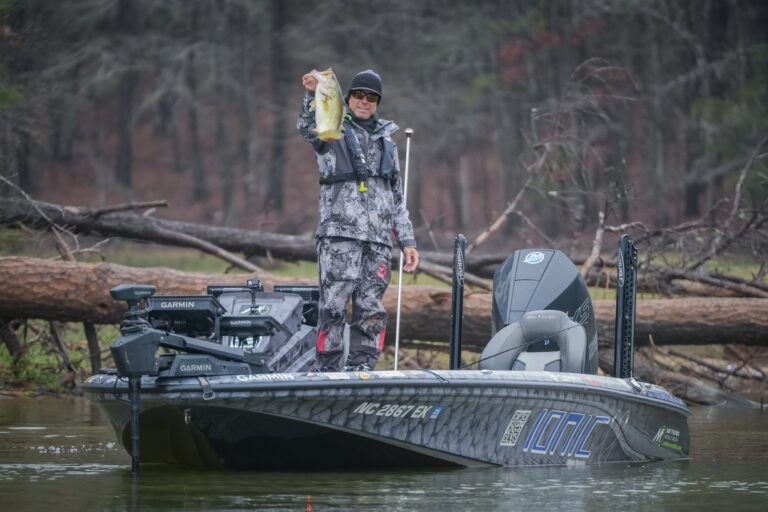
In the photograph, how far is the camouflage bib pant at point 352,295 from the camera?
26.4ft

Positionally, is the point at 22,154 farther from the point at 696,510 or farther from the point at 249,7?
the point at 249,7

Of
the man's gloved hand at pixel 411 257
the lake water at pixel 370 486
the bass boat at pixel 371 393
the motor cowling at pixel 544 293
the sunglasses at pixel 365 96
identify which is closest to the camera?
the lake water at pixel 370 486

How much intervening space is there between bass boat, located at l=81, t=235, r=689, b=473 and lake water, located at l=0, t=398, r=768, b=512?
13cm

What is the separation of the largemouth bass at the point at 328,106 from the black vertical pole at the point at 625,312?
198 centimetres

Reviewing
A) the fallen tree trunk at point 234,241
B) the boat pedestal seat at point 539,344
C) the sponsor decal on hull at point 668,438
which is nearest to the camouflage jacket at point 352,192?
the boat pedestal seat at point 539,344

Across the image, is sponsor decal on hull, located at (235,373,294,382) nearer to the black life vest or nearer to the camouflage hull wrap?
the camouflage hull wrap

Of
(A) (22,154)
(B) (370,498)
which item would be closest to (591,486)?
(B) (370,498)

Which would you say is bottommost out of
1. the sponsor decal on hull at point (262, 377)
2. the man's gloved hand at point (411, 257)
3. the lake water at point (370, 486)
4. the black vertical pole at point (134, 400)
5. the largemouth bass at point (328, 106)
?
the lake water at point (370, 486)

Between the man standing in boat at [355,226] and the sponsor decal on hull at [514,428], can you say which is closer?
the sponsor decal on hull at [514,428]

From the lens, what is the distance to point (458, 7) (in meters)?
41.4

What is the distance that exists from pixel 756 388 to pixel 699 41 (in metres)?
24.8

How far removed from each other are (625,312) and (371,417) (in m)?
2.04

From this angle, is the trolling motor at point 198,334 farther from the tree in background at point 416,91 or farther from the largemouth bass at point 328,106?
the tree in background at point 416,91

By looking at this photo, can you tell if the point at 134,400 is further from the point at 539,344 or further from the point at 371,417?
the point at 539,344
